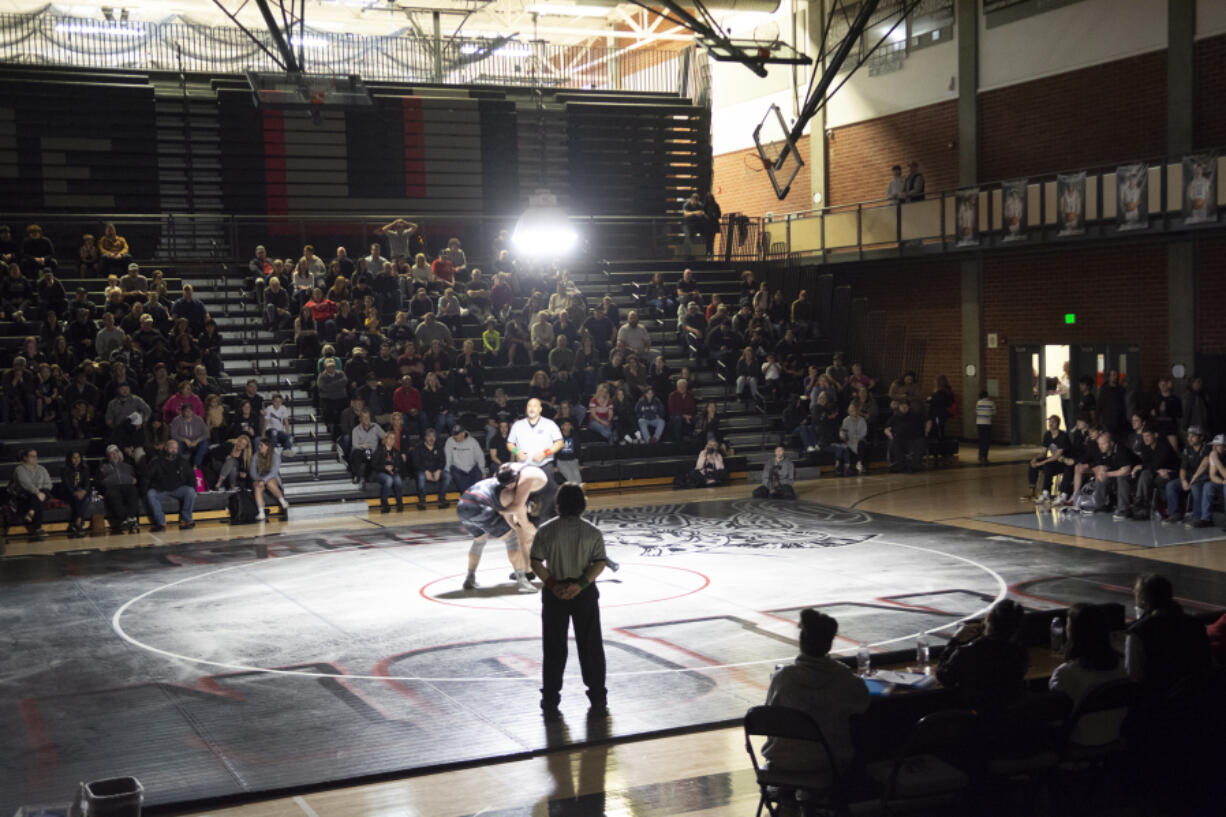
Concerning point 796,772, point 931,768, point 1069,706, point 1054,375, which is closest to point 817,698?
point 796,772

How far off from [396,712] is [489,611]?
10.7 ft

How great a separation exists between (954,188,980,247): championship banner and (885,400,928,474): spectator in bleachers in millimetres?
3654

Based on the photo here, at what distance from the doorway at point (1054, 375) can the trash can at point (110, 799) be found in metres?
20.3

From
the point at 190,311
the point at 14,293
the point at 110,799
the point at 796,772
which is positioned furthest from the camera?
the point at 14,293

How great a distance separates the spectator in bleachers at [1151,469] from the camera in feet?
54.3

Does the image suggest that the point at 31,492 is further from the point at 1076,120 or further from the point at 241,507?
the point at 1076,120

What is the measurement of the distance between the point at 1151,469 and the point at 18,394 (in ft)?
52.9

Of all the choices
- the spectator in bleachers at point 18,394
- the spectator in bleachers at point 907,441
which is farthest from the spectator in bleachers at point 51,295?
the spectator in bleachers at point 907,441

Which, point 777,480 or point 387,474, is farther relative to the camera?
point 777,480

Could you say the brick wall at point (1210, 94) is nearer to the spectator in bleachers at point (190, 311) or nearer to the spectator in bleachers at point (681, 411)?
the spectator in bleachers at point (681, 411)

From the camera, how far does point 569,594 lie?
836 centimetres

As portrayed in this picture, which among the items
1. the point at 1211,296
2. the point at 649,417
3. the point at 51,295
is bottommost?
the point at 649,417

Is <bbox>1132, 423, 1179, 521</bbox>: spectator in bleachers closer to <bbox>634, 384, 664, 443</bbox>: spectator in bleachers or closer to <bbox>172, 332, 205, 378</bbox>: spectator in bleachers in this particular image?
<bbox>634, 384, 664, 443</bbox>: spectator in bleachers

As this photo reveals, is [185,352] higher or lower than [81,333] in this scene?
lower
